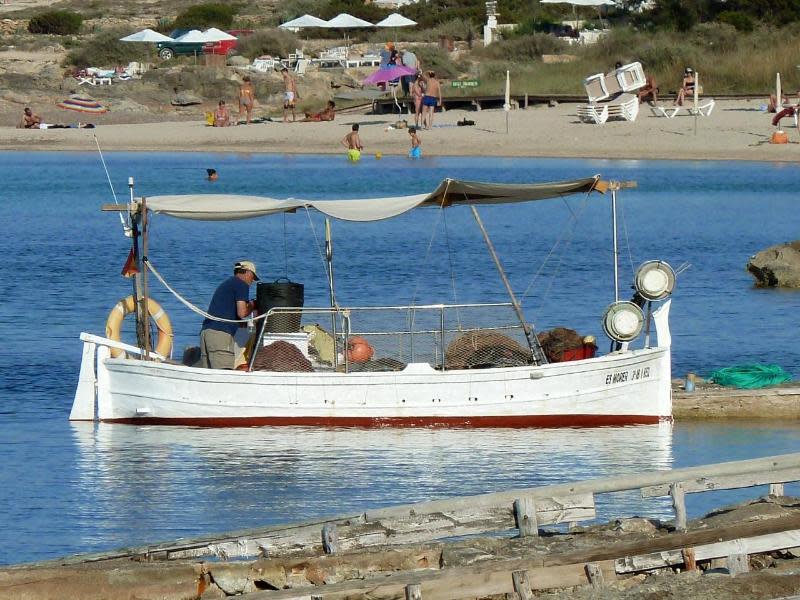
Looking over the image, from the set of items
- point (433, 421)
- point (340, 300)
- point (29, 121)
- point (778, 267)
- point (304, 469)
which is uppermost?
point (29, 121)

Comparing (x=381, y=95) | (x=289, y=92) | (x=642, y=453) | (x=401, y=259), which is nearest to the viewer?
(x=642, y=453)

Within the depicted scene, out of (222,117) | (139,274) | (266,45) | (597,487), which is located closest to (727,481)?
(597,487)

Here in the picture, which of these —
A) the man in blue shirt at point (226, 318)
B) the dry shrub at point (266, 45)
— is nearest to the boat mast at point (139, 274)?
the man in blue shirt at point (226, 318)

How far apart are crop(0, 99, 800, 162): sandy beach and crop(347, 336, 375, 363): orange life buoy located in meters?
31.0

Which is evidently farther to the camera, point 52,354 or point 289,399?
point 52,354

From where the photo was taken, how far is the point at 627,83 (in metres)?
48.7

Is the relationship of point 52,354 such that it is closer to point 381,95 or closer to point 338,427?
point 338,427

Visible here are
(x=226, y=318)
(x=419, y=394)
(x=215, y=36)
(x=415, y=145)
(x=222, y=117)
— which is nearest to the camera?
(x=419, y=394)

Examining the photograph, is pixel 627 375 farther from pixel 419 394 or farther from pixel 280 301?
pixel 280 301

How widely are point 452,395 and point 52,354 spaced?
7.21m

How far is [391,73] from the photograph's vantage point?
54219mm

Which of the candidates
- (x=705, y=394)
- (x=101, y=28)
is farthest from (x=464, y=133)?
(x=101, y=28)

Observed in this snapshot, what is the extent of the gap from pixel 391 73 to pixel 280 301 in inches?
1523

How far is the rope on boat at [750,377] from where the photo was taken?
16.7 meters
